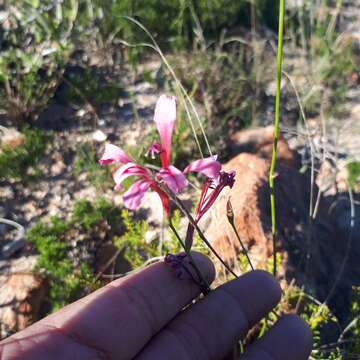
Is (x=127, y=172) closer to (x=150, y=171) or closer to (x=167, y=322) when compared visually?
(x=150, y=171)

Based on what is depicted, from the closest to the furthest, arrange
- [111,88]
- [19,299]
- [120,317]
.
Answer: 1. [120,317]
2. [19,299]
3. [111,88]

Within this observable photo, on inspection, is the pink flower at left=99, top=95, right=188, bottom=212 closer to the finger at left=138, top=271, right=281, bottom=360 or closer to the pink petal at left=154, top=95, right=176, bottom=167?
the pink petal at left=154, top=95, right=176, bottom=167

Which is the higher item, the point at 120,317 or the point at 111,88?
the point at 111,88

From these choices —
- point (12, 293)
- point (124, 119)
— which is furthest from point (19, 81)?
point (12, 293)

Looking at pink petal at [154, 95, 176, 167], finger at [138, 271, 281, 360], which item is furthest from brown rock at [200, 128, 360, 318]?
pink petal at [154, 95, 176, 167]

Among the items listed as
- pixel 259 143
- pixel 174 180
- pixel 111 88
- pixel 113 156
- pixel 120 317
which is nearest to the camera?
pixel 174 180

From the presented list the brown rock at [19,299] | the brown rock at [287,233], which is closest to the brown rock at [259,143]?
the brown rock at [287,233]

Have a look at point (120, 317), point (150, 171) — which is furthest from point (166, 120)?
point (120, 317)
